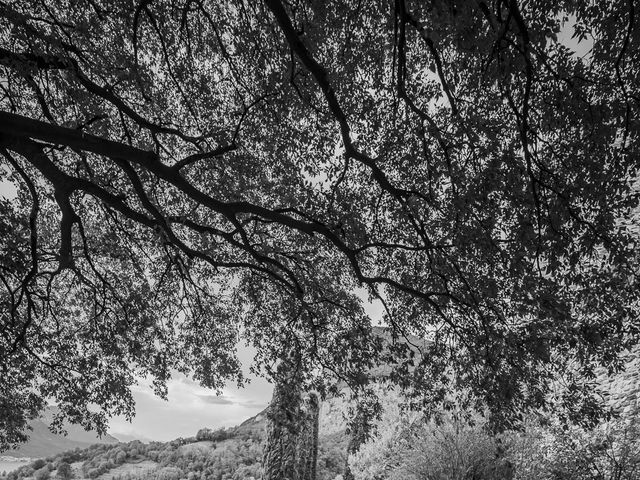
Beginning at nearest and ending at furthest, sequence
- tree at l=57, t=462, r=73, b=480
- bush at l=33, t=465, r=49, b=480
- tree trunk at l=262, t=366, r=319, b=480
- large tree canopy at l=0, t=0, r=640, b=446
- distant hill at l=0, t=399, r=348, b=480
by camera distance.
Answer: large tree canopy at l=0, t=0, r=640, b=446 → tree trunk at l=262, t=366, r=319, b=480 → distant hill at l=0, t=399, r=348, b=480 → bush at l=33, t=465, r=49, b=480 → tree at l=57, t=462, r=73, b=480

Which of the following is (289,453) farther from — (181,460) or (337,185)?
(181,460)

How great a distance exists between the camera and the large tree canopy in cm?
446

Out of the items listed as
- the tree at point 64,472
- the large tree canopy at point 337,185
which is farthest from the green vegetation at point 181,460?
the large tree canopy at point 337,185

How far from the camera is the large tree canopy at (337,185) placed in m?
4.46

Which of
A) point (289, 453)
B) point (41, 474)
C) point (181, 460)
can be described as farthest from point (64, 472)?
point (289, 453)

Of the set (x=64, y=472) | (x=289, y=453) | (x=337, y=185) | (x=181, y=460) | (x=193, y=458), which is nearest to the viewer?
(x=337, y=185)

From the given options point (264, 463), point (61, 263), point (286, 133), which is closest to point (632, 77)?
point (286, 133)

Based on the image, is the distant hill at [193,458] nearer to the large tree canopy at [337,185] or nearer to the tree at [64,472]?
the tree at [64,472]

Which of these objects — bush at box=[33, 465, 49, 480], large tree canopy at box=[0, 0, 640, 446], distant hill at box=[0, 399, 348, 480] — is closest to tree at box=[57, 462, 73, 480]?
distant hill at box=[0, 399, 348, 480]

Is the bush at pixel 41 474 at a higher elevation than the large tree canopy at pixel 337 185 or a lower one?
lower

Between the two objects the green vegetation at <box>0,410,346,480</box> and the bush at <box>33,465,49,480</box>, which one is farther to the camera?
the bush at <box>33,465,49,480</box>

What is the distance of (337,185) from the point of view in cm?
639

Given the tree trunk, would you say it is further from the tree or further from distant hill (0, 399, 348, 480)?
the tree

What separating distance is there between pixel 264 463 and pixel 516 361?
224 inches
